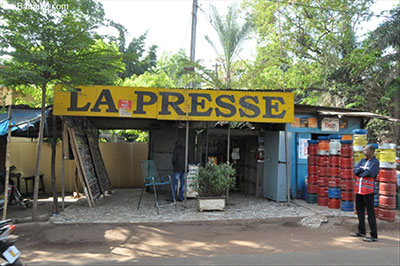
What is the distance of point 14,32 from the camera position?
6.00 metres

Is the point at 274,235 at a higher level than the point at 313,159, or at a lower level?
lower

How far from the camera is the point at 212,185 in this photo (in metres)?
8.03

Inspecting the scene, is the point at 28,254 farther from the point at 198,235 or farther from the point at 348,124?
the point at 348,124

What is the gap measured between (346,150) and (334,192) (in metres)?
1.16

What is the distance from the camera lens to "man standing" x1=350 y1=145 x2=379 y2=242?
5.98m

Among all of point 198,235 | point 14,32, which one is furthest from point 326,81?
point 14,32

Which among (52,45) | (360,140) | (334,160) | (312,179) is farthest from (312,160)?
(52,45)

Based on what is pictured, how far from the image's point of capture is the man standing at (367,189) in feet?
19.6

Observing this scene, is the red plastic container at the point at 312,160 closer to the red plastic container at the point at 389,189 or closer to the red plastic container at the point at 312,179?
the red plastic container at the point at 312,179

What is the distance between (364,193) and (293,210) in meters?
2.34

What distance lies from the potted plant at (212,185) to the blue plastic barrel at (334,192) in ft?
8.61

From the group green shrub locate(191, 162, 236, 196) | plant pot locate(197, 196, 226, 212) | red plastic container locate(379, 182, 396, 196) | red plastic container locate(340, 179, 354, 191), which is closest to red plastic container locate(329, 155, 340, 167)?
red plastic container locate(340, 179, 354, 191)

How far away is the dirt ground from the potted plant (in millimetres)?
946

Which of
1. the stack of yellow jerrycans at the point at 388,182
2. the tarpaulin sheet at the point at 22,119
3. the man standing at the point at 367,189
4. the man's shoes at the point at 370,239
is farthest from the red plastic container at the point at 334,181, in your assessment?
the tarpaulin sheet at the point at 22,119
